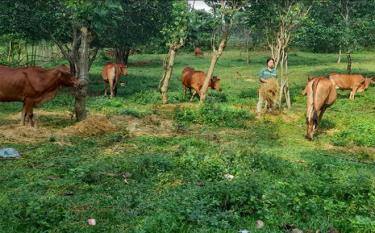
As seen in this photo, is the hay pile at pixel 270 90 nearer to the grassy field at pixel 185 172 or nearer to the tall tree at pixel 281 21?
the grassy field at pixel 185 172

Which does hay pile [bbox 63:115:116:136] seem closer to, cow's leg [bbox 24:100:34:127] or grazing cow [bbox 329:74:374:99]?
cow's leg [bbox 24:100:34:127]

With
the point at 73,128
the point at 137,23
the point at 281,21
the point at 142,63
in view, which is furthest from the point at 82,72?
the point at 142,63

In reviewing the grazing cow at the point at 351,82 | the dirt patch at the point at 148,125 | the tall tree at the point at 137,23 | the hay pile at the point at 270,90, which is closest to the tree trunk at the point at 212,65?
the hay pile at the point at 270,90

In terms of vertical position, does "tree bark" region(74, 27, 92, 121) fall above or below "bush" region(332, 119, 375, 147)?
above

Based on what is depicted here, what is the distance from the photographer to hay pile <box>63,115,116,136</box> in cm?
1240

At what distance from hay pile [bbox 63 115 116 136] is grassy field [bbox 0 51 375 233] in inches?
1.6

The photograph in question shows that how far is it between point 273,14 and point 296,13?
166 centimetres

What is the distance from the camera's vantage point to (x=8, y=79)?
1290 cm

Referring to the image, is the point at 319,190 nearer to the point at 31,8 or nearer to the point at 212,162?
the point at 212,162

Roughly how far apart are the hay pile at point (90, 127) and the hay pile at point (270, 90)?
5.79 metres

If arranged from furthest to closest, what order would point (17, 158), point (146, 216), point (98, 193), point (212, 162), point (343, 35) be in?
1. point (343, 35)
2. point (17, 158)
3. point (212, 162)
4. point (98, 193)
5. point (146, 216)

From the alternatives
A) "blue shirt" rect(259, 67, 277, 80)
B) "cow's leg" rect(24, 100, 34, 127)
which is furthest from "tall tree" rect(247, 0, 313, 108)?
"cow's leg" rect(24, 100, 34, 127)

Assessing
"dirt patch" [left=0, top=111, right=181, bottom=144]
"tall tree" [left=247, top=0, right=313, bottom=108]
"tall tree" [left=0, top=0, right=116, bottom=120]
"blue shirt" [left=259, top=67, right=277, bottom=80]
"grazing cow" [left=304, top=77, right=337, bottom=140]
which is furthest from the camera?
"tall tree" [left=247, top=0, right=313, bottom=108]

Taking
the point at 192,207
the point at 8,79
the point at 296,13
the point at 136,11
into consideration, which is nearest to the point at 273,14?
the point at 296,13
